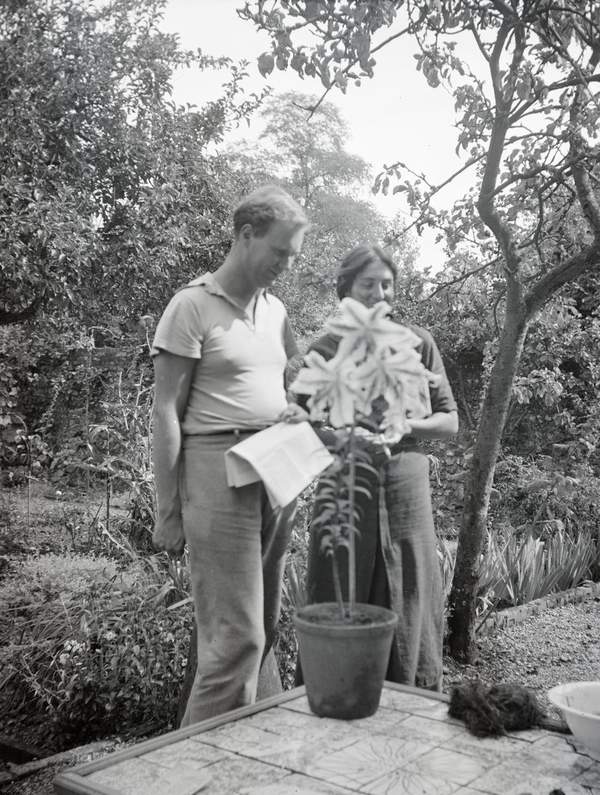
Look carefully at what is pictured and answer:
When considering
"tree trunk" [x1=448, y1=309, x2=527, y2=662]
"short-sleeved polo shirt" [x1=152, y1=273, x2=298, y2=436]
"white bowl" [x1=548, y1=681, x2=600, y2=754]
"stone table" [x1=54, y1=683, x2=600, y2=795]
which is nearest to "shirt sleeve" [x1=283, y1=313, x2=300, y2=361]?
"short-sleeved polo shirt" [x1=152, y1=273, x2=298, y2=436]

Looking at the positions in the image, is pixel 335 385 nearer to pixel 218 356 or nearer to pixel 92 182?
pixel 218 356

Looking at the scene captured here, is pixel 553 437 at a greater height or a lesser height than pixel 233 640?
greater

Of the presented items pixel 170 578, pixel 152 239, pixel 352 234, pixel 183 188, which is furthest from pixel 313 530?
pixel 352 234

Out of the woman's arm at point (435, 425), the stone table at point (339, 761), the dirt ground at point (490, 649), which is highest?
the woman's arm at point (435, 425)

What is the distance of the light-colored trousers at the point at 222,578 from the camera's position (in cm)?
229

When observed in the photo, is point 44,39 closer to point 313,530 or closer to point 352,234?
point 313,530

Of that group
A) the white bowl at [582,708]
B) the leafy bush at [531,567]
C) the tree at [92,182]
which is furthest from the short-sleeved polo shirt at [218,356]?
the tree at [92,182]

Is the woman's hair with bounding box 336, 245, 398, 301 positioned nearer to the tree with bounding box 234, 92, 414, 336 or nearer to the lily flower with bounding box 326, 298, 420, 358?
the lily flower with bounding box 326, 298, 420, 358

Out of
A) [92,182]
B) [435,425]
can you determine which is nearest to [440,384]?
[435,425]

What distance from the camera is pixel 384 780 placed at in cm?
155

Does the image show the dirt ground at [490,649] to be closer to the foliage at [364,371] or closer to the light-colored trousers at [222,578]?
the light-colored trousers at [222,578]

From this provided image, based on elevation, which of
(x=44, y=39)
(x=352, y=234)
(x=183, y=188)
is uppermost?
(x=352, y=234)

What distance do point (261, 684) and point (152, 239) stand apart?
5.11 meters

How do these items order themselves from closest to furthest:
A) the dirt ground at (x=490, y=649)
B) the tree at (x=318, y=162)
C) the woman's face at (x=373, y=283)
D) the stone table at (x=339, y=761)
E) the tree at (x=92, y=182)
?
1. the stone table at (x=339, y=761)
2. the woman's face at (x=373, y=283)
3. the dirt ground at (x=490, y=649)
4. the tree at (x=92, y=182)
5. the tree at (x=318, y=162)
